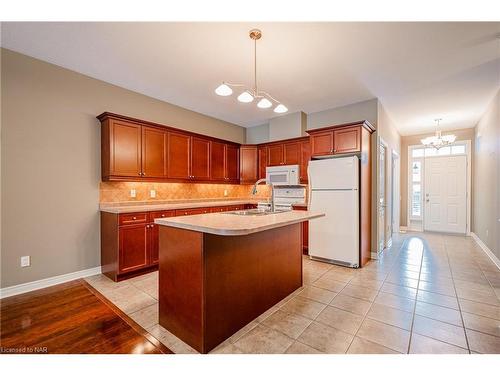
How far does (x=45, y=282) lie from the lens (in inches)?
114

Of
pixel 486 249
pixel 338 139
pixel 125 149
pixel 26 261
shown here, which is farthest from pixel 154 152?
pixel 486 249

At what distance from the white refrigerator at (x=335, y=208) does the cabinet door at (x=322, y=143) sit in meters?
0.18

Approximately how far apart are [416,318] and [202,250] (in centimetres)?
215

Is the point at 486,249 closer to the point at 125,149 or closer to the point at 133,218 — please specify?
the point at 133,218

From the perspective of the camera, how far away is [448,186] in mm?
6254

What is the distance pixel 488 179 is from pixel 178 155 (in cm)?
577

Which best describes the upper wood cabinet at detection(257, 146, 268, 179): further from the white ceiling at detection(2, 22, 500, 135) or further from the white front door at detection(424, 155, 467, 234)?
the white front door at detection(424, 155, 467, 234)

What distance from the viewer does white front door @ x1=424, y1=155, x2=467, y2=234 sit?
19.9ft

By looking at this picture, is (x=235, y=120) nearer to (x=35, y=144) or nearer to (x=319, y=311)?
(x=35, y=144)

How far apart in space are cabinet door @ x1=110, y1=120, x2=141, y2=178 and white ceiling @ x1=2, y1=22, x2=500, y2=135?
2.39ft

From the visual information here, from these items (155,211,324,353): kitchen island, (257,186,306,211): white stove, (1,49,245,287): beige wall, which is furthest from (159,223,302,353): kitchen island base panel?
(257,186,306,211): white stove

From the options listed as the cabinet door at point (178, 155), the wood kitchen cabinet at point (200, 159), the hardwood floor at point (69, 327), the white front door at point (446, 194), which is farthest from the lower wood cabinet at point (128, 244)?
the white front door at point (446, 194)

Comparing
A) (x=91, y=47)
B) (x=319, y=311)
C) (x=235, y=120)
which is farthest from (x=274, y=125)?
(x=319, y=311)

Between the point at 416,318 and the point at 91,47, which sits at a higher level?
the point at 91,47
